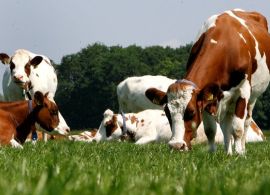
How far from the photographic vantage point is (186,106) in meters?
8.83

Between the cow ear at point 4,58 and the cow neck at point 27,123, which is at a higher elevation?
the cow neck at point 27,123

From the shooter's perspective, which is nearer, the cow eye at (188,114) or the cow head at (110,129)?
the cow eye at (188,114)

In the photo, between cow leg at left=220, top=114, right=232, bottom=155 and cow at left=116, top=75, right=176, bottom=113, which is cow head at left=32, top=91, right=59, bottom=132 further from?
cow at left=116, top=75, right=176, bottom=113

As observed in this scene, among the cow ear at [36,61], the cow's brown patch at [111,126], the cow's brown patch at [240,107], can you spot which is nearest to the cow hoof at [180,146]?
the cow's brown patch at [240,107]

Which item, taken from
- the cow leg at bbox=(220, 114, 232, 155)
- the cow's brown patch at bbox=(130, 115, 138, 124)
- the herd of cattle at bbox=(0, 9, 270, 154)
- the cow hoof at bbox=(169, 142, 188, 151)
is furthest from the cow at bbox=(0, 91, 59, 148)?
the cow's brown patch at bbox=(130, 115, 138, 124)

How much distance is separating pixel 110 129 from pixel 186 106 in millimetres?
12834

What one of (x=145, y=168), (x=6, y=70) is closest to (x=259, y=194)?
(x=145, y=168)

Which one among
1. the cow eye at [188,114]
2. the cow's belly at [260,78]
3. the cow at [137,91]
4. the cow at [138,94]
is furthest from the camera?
the cow at [137,91]

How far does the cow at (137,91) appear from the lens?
2438cm

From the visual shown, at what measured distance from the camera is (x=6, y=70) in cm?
1878

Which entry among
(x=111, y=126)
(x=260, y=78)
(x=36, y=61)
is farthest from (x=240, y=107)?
(x=111, y=126)

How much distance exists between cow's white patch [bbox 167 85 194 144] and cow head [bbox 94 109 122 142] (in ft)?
39.9

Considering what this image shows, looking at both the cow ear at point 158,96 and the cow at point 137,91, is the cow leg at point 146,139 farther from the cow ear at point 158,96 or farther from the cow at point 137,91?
the cow ear at point 158,96

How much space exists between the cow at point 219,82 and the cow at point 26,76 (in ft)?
19.3
